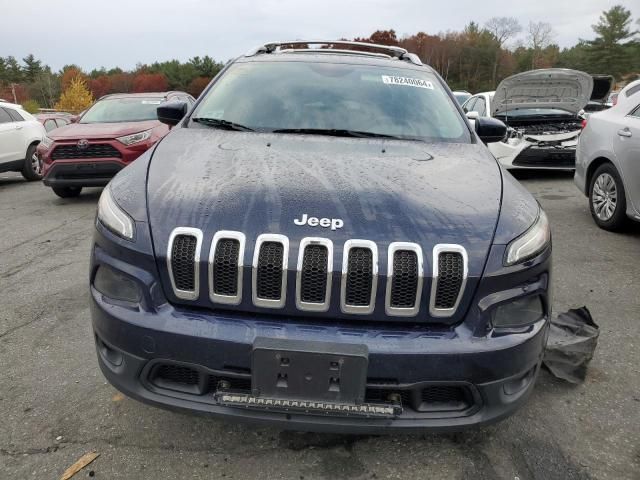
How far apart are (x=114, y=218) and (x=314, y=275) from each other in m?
0.85

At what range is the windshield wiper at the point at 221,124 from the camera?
118 inches

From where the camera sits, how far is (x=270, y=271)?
6.18 ft

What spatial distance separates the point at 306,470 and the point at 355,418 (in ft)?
1.43

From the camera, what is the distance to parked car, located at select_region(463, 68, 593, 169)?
820 cm

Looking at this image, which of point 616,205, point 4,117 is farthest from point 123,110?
point 616,205

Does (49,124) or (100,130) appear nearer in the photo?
(100,130)

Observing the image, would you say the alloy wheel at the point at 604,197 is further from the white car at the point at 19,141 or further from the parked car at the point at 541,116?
the white car at the point at 19,141

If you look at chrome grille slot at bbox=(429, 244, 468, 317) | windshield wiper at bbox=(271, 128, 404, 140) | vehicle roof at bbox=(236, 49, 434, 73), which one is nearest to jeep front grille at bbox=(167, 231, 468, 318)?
chrome grille slot at bbox=(429, 244, 468, 317)

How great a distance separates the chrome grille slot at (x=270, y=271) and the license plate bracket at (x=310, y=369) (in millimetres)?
149

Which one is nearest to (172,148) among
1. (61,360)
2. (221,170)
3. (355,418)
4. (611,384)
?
(221,170)

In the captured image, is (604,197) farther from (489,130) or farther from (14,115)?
(14,115)

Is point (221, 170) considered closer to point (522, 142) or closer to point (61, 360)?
point (61, 360)

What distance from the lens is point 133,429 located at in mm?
2395

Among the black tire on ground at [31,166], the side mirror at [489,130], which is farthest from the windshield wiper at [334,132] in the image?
the black tire on ground at [31,166]
